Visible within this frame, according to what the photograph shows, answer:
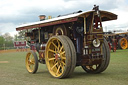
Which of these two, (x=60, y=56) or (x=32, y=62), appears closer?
(x=60, y=56)

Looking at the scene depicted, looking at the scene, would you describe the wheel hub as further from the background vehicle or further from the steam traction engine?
the background vehicle

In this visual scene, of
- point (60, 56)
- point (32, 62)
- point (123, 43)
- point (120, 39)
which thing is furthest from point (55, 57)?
point (123, 43)

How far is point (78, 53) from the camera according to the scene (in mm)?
6852

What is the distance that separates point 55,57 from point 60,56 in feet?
0.94

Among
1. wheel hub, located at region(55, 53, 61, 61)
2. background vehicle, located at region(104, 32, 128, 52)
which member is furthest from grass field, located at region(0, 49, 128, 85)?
background vehicle, located at region(104, 32, 128, 52)

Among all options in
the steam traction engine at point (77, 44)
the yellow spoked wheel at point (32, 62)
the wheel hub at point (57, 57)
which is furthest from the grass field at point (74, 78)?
the wheel hub at point (57, 57)

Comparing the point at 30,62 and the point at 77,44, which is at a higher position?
the point at 77,44

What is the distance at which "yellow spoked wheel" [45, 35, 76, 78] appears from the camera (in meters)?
6.21

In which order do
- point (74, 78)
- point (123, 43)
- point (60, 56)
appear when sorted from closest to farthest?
point (74, 78) < point (60, 56) < point (123, 43)

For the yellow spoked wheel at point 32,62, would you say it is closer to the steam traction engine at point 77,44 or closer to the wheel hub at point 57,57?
the steam traction engine at point 77,44

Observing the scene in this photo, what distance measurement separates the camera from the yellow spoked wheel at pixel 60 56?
621 cm

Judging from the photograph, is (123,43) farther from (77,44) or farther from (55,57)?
(55,57)

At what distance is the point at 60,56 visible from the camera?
666cm

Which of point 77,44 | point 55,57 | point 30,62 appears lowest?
point 30,62
